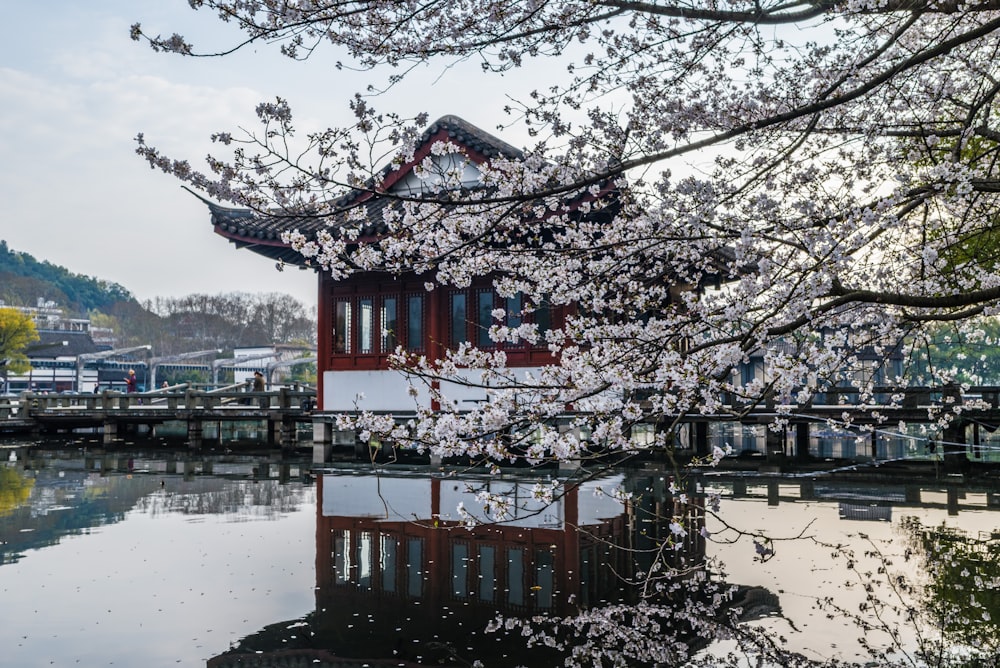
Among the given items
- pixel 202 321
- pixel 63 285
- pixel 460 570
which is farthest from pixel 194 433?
pixel 63 285

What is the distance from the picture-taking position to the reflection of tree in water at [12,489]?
44.8 ft

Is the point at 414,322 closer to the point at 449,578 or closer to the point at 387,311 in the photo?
the point at 387,311

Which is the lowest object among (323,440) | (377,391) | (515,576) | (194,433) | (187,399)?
(515,576)

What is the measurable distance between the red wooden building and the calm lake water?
427 centimetres

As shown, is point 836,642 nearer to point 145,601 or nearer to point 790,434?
point 145,601

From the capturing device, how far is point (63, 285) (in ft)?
375

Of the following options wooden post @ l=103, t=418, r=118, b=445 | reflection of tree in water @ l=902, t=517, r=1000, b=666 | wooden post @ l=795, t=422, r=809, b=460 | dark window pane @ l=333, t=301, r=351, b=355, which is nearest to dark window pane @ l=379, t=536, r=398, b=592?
reflection of tree in water @ l=902, t=517, r=1000, b=666

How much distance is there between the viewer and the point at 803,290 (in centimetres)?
514

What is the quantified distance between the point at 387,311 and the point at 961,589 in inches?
602

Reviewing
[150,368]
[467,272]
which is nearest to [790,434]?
[467,272]

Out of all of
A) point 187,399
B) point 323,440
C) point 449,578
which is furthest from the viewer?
point 187,399

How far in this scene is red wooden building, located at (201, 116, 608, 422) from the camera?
62.5 feet

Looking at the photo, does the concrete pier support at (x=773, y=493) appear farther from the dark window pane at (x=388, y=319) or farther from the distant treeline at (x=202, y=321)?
the distant treeline at (x=202, y=321)

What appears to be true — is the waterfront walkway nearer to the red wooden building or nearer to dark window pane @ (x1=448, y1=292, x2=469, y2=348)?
the red wooden building
